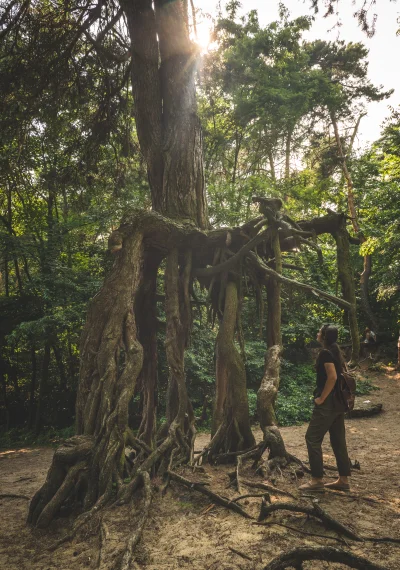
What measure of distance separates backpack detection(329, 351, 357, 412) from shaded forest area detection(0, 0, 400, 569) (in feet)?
3.15

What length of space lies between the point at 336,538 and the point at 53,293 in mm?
8568

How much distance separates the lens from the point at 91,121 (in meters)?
7.86

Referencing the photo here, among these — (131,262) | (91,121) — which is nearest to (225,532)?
(131,262)

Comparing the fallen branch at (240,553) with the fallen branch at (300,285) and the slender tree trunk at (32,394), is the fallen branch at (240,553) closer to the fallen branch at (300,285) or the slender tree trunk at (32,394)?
the fallen branch at (300,285)

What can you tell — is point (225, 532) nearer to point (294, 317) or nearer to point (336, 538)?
point (336, 538)

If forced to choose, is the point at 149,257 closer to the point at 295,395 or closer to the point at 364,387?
the point at 295,395

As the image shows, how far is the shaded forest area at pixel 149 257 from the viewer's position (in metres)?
4.57

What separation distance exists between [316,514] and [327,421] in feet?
3.82

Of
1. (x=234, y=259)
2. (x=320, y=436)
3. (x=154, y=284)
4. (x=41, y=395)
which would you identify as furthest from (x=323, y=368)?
(x=41, y=395)

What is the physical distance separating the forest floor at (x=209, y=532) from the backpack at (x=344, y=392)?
35.6 inches

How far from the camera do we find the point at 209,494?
12.6 ft

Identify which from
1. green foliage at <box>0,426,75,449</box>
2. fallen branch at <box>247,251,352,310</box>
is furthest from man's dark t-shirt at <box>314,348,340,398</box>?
green foliage at <box>0,426,75,449</box>

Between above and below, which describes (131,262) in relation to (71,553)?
above

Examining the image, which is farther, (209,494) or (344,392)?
(344,392)
